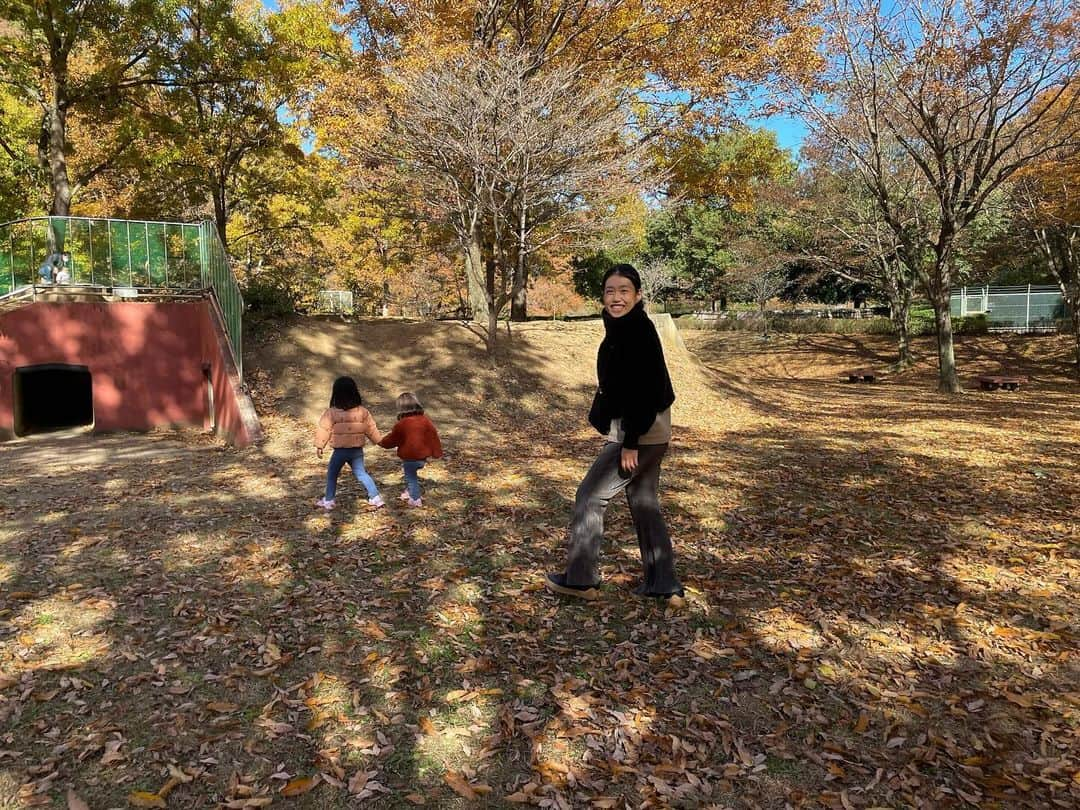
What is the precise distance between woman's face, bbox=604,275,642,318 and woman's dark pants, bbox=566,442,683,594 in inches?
29.1

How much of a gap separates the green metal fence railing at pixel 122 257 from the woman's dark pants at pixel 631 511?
31.2 feet

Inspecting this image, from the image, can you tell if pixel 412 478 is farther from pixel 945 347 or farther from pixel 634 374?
pixel 945 347

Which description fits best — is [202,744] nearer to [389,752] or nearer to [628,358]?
[389,752]

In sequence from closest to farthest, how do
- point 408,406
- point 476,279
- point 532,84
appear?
1. point 408,406
2. point 532,84
3. point 476,279

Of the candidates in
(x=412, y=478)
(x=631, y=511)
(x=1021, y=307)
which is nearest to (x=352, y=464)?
(x=412, y=478)

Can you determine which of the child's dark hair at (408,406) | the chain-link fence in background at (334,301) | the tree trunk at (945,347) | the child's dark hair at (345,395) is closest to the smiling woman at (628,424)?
the child's dark hair at (408,406)

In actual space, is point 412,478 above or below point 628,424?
below

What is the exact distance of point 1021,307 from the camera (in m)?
30.1

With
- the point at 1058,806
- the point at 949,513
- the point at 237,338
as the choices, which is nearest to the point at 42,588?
the point at 1058,806

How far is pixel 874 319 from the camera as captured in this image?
33500 millimetres

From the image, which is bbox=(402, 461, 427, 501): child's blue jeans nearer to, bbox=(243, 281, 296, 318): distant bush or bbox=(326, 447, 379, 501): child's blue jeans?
bbox=(326, 447, 379, 501): child's blue jeans

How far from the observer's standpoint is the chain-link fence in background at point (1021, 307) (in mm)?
29250

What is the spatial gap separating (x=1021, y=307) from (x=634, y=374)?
33.6m

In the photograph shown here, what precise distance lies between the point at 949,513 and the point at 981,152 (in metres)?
12.0
